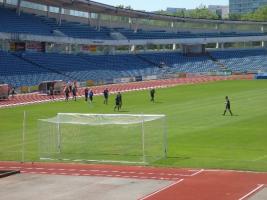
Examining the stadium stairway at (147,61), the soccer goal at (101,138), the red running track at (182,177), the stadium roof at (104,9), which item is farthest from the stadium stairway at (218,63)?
the red running track at (182,177)

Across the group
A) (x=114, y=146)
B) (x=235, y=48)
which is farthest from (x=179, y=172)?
(x=235, y=48)

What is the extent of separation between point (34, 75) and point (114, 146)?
4826 centimetres

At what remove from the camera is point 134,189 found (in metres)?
20.5

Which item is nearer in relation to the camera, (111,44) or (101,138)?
(101,138)

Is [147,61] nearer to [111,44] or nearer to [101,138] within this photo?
[111,44]

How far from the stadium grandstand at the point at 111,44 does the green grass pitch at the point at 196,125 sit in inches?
848

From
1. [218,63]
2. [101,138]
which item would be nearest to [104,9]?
[218,63]

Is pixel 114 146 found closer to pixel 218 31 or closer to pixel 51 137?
pixel 51 137

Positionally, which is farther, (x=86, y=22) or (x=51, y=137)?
(x=86, y=22)

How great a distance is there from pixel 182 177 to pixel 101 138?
7069 millimetres

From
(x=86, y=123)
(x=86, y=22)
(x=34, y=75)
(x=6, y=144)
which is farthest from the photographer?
(x=86, y=22)

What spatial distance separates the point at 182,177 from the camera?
22359 millimetres

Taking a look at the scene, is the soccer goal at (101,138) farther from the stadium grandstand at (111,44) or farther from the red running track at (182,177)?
the stadium grandstand at (111,44)

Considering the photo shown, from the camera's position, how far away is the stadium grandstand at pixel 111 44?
79500 millimetres
